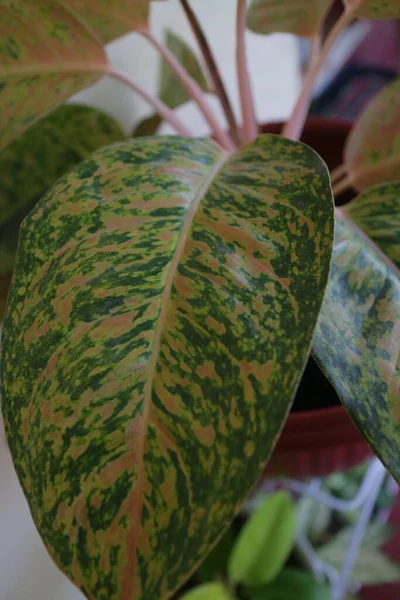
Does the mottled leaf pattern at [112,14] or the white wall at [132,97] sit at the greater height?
the mottled leaf pattern at [112,14]

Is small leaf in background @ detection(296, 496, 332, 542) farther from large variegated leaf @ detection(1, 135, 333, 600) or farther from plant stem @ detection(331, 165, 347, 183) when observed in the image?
large variegated leaf @ detection(1, 135, 333, 600)

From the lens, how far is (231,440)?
0.26m

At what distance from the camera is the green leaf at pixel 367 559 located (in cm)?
82

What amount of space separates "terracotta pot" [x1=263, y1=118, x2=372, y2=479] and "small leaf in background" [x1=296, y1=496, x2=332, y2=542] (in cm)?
24

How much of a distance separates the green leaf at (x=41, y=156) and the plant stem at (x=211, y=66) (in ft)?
0.45

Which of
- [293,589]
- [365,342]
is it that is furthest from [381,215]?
[293,589]

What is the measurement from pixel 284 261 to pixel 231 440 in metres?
0.10

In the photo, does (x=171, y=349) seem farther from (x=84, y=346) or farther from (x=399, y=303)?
(x=399, y=303)

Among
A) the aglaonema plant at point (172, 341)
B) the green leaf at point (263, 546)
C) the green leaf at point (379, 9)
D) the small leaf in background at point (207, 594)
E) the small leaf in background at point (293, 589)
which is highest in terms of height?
the green leaf at point (379, 9)

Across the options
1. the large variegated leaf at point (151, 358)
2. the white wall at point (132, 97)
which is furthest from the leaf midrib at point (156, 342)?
the white wall at point (132, 97)

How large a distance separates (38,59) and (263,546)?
601 mm

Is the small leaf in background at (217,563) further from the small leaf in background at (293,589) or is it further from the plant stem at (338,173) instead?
the plant stem at (338,173)

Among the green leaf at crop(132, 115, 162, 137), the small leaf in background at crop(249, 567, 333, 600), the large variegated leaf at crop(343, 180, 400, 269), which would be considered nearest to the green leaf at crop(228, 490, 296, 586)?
the small leaf in background at crop(249, 567, 333, 600)

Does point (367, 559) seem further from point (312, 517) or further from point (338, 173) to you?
point (338, 173)
